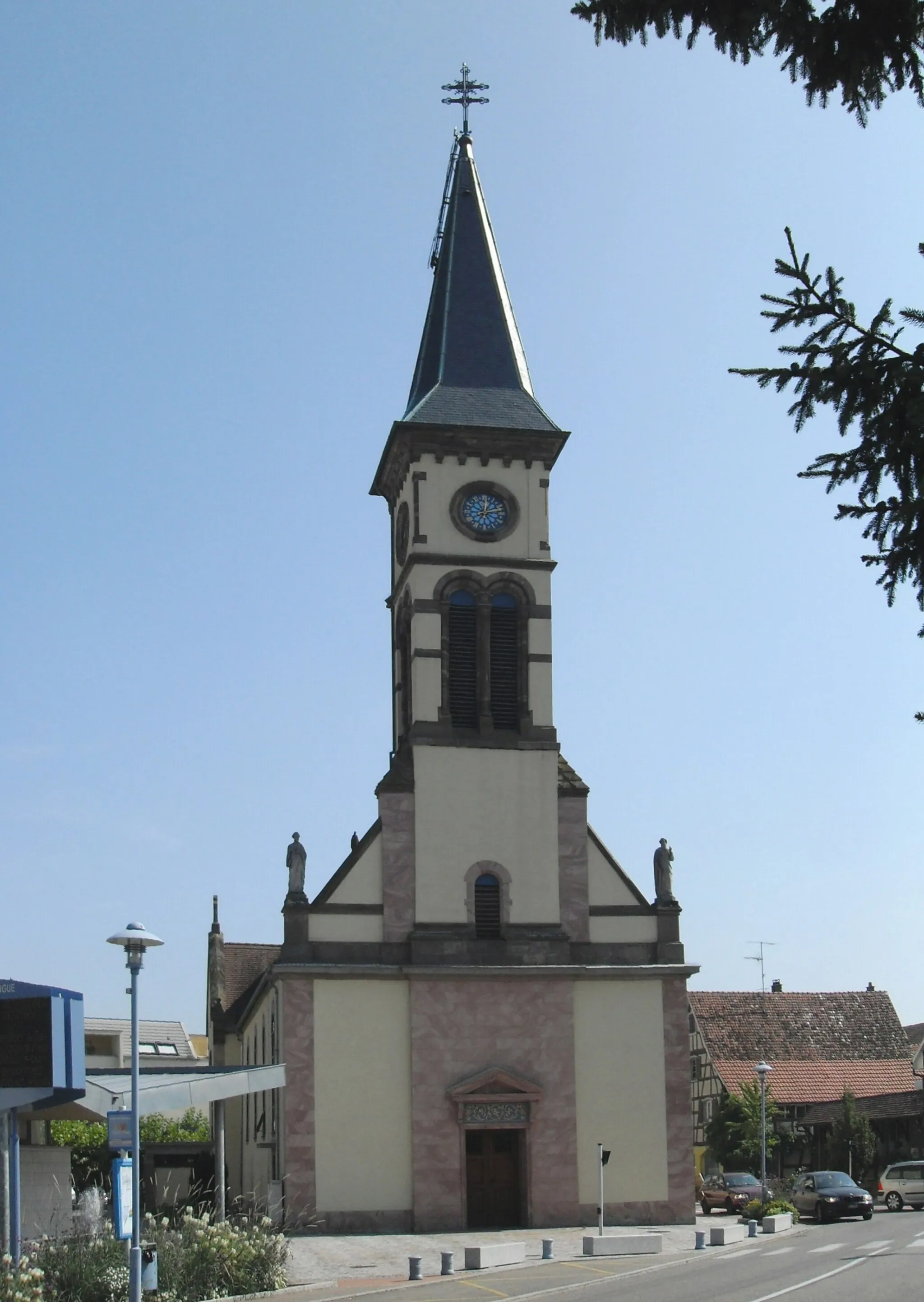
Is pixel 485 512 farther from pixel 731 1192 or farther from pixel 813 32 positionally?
pixel 813 32

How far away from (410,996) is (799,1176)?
13.1m

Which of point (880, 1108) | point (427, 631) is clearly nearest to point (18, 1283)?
point (427, 631)

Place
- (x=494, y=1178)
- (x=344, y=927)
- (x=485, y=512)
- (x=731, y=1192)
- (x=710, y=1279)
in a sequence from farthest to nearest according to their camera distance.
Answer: (x=731, y=1192) → (x=485, y=512) → (x=344, y=927) → (x=494, y=1178) → (x=710, y=1279)

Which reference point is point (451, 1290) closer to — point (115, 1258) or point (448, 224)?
point (115, 1258)

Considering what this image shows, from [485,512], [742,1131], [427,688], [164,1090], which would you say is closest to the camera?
[164,1090]

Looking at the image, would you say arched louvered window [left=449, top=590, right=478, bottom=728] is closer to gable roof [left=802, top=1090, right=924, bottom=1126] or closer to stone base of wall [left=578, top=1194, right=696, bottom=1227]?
stone base of wall [left=578, top=1194, right=696, bottom=1227]

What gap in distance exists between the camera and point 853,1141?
56812 mm

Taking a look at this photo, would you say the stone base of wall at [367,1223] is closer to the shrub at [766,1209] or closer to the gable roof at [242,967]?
the shrub at [766,1209]

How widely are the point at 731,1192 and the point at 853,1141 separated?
11.1 meters

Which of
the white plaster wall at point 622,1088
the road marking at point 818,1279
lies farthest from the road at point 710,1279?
the white plaster wall at point 622,1088

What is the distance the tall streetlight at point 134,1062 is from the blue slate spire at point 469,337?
75.1 feet

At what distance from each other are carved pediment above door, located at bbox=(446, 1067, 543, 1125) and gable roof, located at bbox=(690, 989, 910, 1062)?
27611mm

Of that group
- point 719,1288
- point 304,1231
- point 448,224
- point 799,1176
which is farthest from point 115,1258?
point 448,224

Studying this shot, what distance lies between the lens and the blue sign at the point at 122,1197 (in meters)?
20.1
